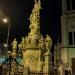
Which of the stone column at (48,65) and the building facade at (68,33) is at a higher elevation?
the building facade at (68,33)

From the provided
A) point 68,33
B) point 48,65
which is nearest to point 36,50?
point 48,65

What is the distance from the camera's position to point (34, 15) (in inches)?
956

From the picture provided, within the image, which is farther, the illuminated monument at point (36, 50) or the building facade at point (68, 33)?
the building facade at point (68, 33)

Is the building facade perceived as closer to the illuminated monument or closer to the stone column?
the illuminated monument

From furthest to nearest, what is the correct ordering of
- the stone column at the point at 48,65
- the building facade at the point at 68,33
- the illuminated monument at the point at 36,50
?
the building facade at the point at 68,33 → the illuminated monument at the point at 36,50 → the stone column at the point at 48,65

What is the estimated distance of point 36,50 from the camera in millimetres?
23172

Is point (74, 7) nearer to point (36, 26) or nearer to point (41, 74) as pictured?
point (36, 26)

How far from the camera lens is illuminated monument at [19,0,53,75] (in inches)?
869

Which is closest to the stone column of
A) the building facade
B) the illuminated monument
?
the illuminated monument

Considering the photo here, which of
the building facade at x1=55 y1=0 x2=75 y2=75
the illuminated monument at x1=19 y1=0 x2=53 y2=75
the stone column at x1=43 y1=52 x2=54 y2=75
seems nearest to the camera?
the stone column at x1=43 y1=52 x2=54 y2=75

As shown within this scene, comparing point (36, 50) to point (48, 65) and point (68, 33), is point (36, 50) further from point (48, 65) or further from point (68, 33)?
point (68, 33)

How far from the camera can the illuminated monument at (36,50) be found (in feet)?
72.5

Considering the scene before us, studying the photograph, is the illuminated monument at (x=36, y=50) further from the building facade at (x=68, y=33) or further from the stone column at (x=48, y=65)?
the building facade at (x=68, y=33)

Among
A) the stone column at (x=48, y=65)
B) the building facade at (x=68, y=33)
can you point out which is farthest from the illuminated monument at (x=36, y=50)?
the building facade at (x=68, y=33)
